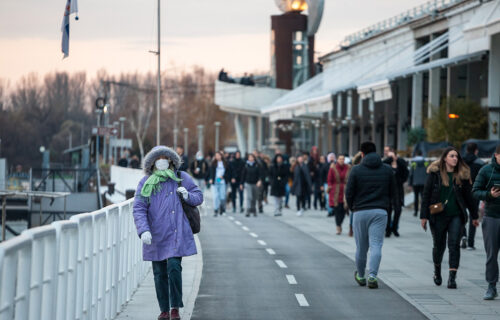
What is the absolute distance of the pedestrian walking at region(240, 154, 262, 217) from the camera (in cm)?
2597

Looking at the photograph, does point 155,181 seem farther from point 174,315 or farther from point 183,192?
point 174,315

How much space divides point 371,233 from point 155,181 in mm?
3845

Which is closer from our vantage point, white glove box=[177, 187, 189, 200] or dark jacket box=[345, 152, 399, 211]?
white glove box=[177, 187, 189, 200]

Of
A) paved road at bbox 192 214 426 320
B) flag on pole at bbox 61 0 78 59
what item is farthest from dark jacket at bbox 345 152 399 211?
flag on pole at bbox 61 0 78 59

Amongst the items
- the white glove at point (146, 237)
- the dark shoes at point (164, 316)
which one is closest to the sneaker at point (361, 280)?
the dark shoes at point (164, 316)

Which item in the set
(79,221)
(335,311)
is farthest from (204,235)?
(79,221)

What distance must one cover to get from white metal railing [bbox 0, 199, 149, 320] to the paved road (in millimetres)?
952

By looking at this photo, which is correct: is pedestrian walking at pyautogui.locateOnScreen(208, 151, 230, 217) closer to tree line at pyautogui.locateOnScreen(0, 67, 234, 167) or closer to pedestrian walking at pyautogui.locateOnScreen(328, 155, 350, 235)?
pedestrian walking at pyautogui.locateOnScreen(328, 155, 350, 235)

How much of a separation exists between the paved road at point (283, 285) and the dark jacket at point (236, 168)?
8659 mm

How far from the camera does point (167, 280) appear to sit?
8766 millimetres

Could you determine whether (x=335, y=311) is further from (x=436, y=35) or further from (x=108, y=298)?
(x=436, y=35)

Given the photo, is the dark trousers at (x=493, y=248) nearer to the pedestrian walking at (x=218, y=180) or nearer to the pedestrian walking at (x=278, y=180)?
the pedestrian walking at (x=218, y=180)

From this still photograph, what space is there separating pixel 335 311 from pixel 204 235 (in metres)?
10.3

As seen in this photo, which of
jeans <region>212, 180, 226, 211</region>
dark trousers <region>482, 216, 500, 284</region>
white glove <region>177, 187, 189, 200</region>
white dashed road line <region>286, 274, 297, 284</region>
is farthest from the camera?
jeans <region>212, 180, 226, 211</region>
